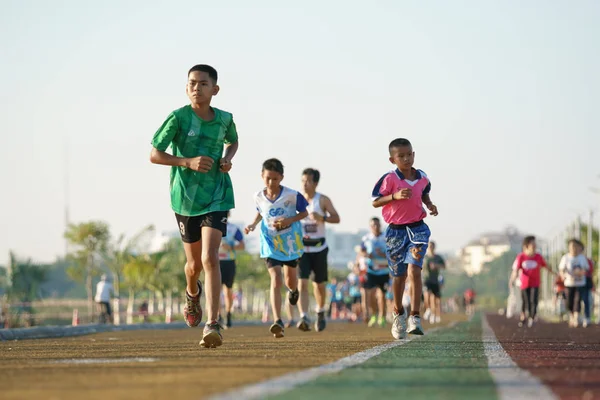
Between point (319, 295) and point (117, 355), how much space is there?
9549mm

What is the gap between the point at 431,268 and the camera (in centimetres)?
3075

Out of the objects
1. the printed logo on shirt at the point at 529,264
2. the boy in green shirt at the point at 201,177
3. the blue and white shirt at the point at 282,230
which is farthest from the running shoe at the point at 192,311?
the printed logo on shirt at the point at 529,264

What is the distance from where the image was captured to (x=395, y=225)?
13109 mm

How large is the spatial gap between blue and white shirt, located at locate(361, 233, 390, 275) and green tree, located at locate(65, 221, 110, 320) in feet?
139

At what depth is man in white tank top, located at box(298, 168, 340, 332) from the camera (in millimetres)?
17938

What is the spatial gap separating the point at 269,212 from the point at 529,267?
10.1 meters

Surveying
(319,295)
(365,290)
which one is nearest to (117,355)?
(319,295)

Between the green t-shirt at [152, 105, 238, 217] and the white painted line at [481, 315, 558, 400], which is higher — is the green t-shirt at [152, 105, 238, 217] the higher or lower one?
the higher one

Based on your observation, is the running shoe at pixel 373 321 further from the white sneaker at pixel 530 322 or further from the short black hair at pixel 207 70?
the short black hair at pixel 207 70

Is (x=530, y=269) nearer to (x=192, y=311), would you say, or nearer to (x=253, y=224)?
(x=253, y=224)

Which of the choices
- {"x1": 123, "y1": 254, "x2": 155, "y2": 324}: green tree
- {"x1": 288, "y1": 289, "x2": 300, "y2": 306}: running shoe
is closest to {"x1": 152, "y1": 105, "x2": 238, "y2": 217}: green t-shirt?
{"x1": 288, "y1": 289, "x2": 300, "y2": 306}: running shoe

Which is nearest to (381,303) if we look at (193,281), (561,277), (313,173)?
(313,173)

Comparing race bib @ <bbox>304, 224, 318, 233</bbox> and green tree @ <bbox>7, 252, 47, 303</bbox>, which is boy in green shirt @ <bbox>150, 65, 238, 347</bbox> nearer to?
race bib @ <bbox>304, 224, 318, 233</bbox>

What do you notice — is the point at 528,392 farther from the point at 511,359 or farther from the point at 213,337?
the point at 213,337
